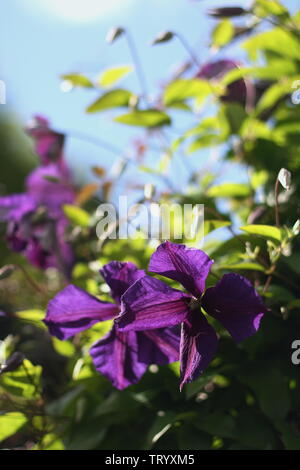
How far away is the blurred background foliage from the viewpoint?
583mm

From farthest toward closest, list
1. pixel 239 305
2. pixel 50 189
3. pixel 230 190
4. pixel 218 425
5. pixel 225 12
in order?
pixel 50 189
pixel 230 190
pixel 225 12
pixel 218 425
pixel 239 305

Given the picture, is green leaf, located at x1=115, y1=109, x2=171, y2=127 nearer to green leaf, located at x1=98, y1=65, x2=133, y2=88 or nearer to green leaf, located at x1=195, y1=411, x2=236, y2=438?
green leaf, located at x1=98, y1=65, x2=133, y2=88

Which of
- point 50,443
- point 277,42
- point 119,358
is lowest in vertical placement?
point 50,443

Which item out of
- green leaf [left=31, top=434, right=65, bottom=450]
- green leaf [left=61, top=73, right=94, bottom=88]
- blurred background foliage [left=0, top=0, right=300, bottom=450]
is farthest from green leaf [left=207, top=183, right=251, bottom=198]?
green leaf [left=31, top=434, right=65, bottom=450]

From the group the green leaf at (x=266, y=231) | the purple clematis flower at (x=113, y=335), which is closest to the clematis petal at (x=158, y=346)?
the purple clematis flower at (x=113, y=335)

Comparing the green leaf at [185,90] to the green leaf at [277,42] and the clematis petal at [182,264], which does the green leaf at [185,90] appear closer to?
the green leaf at [277,42]

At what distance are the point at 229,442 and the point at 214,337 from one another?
21 cm

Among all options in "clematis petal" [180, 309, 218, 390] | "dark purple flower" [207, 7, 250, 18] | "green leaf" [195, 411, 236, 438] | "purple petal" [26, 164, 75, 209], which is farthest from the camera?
"purple petal" [26, 164, 75, 209]

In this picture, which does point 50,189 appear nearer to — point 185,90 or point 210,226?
point 185,90

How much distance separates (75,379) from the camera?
2.15ft

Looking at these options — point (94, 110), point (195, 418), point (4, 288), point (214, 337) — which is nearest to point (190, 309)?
point (214, 337)

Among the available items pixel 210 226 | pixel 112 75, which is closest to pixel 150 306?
pixel 210 226

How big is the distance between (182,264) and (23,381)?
28 cm

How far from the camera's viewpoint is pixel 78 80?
32.9 inches
